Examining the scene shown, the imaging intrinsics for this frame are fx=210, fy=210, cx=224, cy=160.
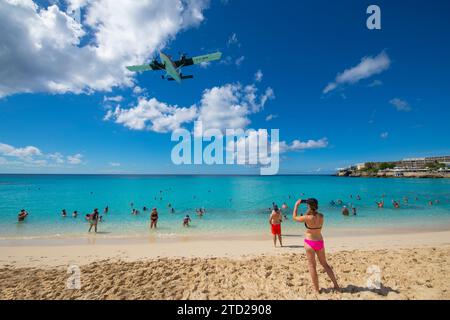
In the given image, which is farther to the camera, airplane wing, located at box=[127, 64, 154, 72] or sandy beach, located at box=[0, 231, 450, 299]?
airplane wing, located at box=[127, 64, 154, 72]

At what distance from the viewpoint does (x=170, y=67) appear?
15.1 meters

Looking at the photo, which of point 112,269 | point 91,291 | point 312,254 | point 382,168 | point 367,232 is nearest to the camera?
point 312,254

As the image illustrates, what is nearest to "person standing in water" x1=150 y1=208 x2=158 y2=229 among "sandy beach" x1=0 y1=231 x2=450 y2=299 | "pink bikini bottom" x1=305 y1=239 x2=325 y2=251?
"sandy beach" x1=0 y1=231 x2=450 y2=299

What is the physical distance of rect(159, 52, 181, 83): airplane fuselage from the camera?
46.6 feet

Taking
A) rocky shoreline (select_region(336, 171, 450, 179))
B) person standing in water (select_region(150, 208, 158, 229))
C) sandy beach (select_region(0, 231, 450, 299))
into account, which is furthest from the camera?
rocky shoreline (select_region(336, 171, 450, 179))

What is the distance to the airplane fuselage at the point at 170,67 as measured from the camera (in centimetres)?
1421

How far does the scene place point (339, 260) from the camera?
690 cm

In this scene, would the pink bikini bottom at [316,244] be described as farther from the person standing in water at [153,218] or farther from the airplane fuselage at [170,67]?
the airplane fuselage at [170,67]

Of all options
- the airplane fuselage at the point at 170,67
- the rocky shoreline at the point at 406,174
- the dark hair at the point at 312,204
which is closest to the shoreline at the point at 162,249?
the dark hair at the point at 312,204

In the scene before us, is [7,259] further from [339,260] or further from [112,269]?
[339,260]

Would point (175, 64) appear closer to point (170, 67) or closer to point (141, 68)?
point (170, 67)

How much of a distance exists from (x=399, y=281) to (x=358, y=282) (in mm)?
949

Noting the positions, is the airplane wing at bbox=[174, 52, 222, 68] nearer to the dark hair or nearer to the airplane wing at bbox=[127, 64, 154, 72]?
the airplane wing at bbox=[127, 64, 154, 72]
